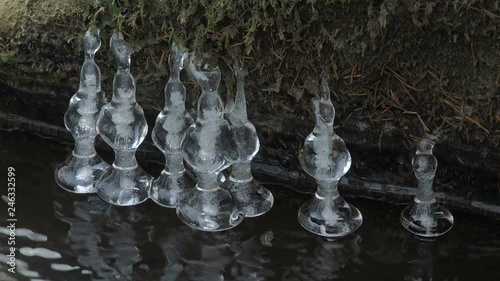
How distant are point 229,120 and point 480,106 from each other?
3.04 ft

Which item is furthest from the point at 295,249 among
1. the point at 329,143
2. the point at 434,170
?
the point at 434,170

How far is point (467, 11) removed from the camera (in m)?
2.57

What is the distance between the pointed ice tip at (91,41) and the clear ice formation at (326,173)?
0.91m

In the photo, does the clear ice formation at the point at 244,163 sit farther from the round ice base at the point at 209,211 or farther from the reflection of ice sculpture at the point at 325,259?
the reflection of ice sculpture at the point at 325,259

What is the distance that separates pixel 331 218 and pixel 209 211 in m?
0.46

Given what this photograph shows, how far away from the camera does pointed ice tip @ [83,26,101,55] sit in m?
3.17

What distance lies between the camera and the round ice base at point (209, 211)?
3008mm

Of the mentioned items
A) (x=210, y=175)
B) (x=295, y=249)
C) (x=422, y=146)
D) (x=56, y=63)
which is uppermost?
(x=56, y=63)

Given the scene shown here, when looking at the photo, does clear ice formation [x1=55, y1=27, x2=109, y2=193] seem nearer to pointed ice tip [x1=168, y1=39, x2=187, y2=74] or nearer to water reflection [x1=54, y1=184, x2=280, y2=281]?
water reflection [x1=54, y1=184, x2=280, y2=281]

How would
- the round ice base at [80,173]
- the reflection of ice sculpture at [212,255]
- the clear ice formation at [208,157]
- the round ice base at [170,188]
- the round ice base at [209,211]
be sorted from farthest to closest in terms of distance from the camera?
the round ice base at [80,173]
the round ice base at [170,188]
the round ice base at [209,211]
the clear ice formation at [208,157]
the reflection of ice sculpture at [212,255]

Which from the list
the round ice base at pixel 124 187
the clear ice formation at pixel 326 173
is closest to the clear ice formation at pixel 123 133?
the round ice base at pixel 124 187

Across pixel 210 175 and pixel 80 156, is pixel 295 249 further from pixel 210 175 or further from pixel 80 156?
pixel 80 156

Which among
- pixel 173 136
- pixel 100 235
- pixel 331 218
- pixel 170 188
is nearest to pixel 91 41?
pixel 173 136

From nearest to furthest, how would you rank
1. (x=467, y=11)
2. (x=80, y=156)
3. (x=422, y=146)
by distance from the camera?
1. (x=467, y=11)
2. (x=422, y=146)
3. (x=80, y=156)
